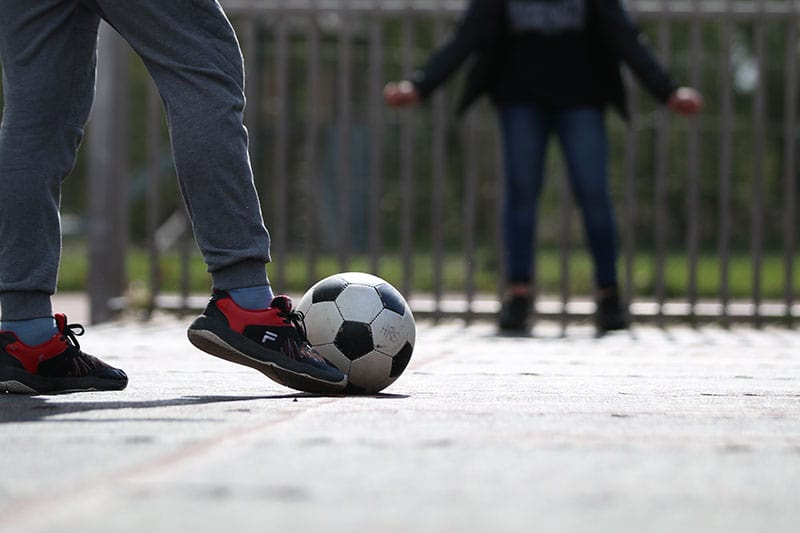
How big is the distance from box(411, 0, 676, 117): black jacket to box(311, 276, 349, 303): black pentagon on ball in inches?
107

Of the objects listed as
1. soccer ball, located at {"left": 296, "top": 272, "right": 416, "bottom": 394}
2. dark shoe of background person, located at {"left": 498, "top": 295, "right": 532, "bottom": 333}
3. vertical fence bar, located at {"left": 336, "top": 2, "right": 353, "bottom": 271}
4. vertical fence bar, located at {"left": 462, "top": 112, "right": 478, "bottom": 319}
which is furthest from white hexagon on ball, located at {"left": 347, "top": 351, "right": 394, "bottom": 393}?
vertical fence bar, located at {"left": 336, "top": 2, "right": 353, "bottom": 271}

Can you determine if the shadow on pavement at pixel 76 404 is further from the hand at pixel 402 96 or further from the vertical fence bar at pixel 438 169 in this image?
the vertical fence bar at pixel 438 169

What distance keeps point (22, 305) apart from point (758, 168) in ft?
14.5

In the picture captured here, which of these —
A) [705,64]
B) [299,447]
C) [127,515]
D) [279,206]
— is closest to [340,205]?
[279,206]

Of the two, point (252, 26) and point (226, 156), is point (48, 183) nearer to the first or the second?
point (226, 156)

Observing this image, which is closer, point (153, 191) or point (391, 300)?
point (391, 300)

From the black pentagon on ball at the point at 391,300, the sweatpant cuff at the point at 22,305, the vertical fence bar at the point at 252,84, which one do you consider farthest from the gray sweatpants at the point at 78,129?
the vertical fence bar at the point at 252,84

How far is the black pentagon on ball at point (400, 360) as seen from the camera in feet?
10.3

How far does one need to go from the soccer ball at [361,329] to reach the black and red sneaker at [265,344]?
0.13 m

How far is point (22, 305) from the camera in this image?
304cm

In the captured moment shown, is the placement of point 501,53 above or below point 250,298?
above

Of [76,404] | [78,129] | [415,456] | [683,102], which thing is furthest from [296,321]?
[683,102]

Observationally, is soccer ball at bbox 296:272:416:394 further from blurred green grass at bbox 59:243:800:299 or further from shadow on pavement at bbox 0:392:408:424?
blurred green grass at bbox 59:243:800:299

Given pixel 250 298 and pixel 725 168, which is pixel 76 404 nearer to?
pixel 250 298
